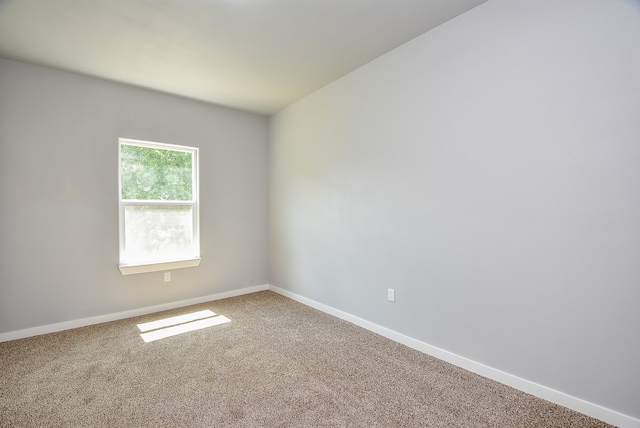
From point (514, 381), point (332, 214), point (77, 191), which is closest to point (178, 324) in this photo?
point (77, 191)

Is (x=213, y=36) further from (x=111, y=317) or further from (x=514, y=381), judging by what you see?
(x=514, y=381)

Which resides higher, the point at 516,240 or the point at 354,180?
the point at 354,180

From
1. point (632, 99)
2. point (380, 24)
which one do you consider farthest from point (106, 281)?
point (632, 99)

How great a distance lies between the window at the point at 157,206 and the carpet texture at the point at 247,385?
0.90 metres

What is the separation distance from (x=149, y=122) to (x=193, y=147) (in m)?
0.56

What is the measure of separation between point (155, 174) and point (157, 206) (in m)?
0.39

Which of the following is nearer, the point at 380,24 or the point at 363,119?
the point at 380,24

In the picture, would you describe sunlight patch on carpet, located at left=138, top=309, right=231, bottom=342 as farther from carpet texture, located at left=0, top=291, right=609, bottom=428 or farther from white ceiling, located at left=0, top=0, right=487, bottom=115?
white ceiling, located at left=0, top=0, right=487, bottom=115

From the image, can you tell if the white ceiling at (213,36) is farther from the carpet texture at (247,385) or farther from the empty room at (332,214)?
the carpet texture at (247,385)

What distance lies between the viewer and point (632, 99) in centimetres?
159

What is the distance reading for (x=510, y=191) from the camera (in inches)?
79.8

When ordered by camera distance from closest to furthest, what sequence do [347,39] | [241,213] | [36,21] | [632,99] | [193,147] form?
1. [632,99]
2. [36,21]
3. [347,39]
4. [193,147]
5. [241,213]

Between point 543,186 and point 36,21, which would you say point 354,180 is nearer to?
point 543,186

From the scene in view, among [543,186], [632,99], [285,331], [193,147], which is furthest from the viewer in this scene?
[193,147]
